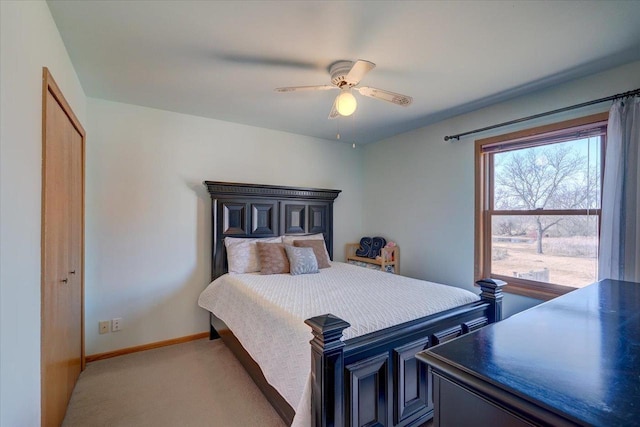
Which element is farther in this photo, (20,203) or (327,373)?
(327,373)

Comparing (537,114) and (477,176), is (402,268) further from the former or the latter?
(537,114)

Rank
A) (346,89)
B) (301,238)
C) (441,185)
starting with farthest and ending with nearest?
(301,238), (441,185), (346,89)

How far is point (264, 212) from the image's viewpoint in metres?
3.52

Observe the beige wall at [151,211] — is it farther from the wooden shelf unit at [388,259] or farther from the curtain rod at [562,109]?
the curtain rod at [562,109]

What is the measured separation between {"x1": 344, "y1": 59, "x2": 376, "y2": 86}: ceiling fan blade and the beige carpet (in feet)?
7.86

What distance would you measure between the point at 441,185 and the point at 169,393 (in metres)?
3.35

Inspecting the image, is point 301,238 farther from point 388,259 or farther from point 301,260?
point 388,259

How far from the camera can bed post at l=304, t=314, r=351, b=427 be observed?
133 cm

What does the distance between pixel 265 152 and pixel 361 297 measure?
2336 millimetres

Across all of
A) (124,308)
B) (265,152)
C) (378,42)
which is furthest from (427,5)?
(124,308)

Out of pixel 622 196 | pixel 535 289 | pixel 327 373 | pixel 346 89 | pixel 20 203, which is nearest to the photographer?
pixel 20 203

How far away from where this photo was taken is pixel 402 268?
383cm

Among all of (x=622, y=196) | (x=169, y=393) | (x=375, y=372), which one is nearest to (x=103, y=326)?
(x=169, y=393)

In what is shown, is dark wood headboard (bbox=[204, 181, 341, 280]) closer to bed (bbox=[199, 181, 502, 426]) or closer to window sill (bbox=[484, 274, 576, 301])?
bed (bbox=[199, 181, 502, 426])
